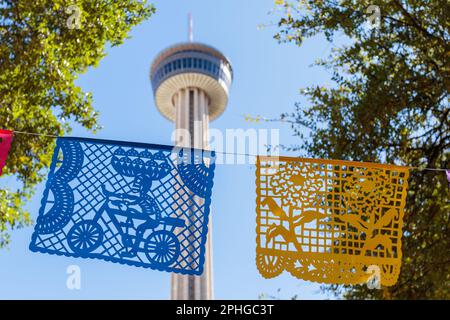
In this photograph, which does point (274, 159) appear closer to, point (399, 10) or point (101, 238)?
point (101, 238)

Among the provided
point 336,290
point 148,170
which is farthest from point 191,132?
point 148,170

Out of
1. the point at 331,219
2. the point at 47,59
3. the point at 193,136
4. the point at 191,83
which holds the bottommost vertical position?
the point at 331,219

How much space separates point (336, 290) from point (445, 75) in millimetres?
4531

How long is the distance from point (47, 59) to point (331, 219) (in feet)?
17.9

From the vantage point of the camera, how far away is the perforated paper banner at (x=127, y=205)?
5.46 meters

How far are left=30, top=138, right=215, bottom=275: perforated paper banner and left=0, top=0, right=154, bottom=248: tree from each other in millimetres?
3441

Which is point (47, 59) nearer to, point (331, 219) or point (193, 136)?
point (331, 219)

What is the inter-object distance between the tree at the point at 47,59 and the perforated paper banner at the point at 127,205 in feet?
11.3

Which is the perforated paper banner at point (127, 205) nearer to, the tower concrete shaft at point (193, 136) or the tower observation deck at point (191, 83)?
the tower concrete shaft at point (193, 136)

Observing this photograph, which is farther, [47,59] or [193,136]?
[193,136]

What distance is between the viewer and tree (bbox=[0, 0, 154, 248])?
8.91m

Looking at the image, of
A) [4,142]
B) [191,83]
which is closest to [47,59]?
[4,142]

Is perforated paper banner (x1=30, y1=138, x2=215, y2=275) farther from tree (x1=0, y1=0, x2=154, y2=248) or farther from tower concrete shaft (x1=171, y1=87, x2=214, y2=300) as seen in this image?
tower concrete shaft (x1=171, y1=87, x2=214, y2=300)

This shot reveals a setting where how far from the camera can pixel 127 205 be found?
18.8 feet
